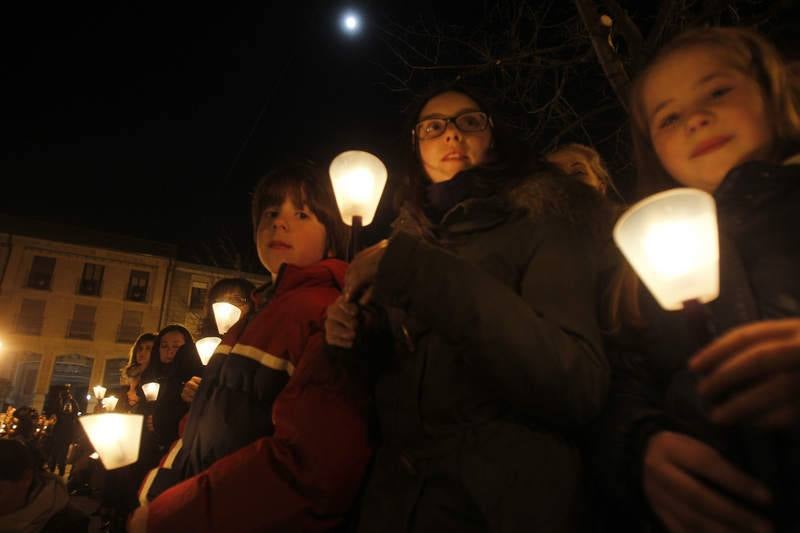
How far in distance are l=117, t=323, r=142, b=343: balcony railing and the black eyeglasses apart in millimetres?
38651

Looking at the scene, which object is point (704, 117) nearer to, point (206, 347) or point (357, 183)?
point (357, 183)

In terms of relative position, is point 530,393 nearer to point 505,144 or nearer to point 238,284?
point 505,144

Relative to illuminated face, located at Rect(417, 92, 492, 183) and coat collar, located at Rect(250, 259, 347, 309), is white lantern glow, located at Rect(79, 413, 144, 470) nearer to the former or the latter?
coat collar, located at Rect(250, 259, 347, 309)

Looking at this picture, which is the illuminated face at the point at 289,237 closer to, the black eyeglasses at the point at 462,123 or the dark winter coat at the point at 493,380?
the black eyeglasses at the point at 462,123

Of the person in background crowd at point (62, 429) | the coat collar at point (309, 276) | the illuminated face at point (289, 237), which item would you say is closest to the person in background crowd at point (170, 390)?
the illuminated face at point (289, 237)

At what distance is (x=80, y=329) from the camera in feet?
112

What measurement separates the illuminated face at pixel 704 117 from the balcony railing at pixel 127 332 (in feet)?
130

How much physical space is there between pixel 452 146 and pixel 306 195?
1.06 metres

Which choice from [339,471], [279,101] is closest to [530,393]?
[339,471]

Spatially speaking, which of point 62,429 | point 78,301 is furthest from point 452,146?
point 78,301

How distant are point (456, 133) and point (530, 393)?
136cm

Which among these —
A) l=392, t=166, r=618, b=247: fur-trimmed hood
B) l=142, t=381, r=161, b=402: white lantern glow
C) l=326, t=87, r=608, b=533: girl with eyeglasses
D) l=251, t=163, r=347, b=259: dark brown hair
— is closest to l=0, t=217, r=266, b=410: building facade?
l=142, t=381, r=161, b=402: white lantern glow

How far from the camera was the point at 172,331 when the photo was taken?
19.5 ft

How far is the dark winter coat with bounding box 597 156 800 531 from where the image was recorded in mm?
978
